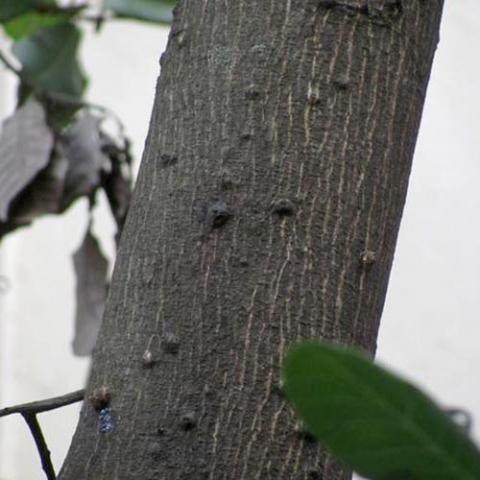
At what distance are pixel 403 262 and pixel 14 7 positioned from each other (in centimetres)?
136

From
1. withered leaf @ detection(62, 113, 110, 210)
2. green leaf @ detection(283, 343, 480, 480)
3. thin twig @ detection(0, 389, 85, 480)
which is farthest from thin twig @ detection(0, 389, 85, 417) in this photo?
withered leaf @ detection(62, 113, 110, 210)

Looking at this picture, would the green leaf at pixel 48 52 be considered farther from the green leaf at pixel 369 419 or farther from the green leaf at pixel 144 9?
the green leaf at pixel 369 419

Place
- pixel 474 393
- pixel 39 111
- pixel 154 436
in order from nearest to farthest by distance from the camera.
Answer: pixel 154 436
pixel 39 111
pixel 474 393

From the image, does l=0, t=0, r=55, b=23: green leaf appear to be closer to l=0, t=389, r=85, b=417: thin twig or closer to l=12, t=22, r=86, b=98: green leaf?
l=12, t=22, r=86, b=98: green leaf

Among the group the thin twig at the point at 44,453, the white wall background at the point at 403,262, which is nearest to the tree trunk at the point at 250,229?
the thin twig at the point at 44,453

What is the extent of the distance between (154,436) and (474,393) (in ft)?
6.59

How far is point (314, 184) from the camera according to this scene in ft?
2.25

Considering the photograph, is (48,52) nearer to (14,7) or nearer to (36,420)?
(14,7)

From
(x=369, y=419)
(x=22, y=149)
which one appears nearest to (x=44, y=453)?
(x=369, y=419)

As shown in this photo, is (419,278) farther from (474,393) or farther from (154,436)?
(154,436)

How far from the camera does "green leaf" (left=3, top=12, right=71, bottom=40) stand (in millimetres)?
1549

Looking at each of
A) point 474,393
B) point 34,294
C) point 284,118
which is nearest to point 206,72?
point 284,118

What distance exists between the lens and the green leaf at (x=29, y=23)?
1549mm

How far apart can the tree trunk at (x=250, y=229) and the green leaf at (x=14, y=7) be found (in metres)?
0.77
